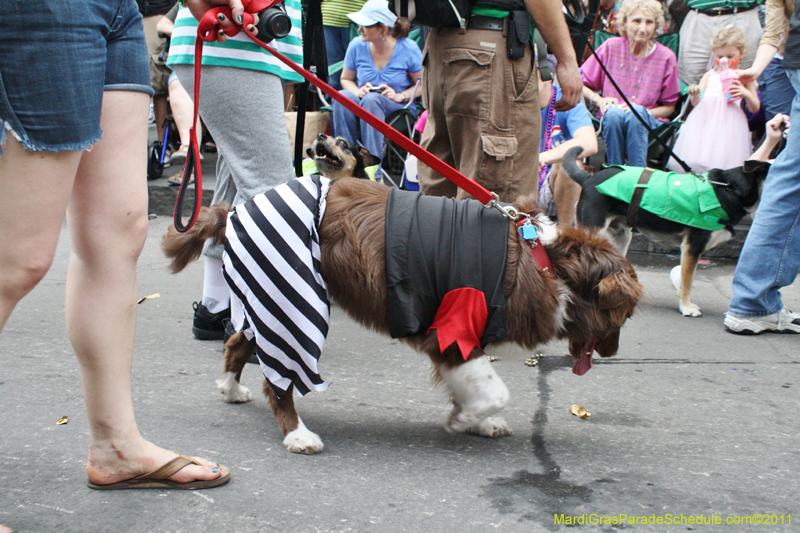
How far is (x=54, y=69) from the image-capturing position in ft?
5.11

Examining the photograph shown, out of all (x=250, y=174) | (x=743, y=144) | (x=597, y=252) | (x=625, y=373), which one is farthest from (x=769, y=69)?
(x=250, y=174)

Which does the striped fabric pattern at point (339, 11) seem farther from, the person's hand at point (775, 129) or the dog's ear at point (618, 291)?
→ the dog's ear at point (618, 291)

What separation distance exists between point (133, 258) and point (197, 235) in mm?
699

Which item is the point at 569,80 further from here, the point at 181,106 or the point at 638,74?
the point at 638,74

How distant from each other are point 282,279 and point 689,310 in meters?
3.27

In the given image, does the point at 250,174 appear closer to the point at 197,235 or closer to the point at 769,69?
the point at 197,235

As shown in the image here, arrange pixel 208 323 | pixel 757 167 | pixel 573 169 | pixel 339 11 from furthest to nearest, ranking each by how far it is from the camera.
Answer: pixel 339 11
pixel 573 169
pixel 757 167
pixel 208 323

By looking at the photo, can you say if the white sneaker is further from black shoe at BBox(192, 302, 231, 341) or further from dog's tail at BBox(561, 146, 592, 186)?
black shoe at BBox(192, 302, 231, 341)

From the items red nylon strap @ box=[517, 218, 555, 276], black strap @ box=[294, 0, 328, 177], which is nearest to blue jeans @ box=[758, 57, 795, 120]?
black strap @ box=[294, 0, 328, 177]

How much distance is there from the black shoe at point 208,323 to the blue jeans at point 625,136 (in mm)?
4257

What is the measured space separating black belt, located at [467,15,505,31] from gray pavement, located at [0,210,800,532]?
5.15 feet

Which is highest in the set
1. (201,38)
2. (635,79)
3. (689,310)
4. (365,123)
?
(201,38)

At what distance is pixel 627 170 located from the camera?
481 cm

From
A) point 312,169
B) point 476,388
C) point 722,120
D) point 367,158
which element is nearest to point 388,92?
point 367,158
